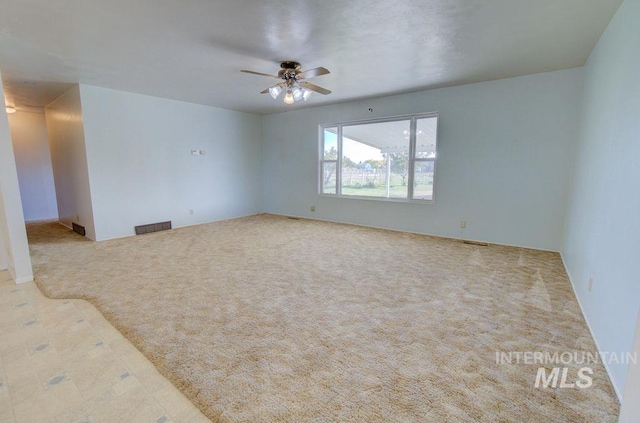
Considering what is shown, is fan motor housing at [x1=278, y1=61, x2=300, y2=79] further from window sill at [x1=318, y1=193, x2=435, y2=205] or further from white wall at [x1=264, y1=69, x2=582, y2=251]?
window sill at [x1=318, y1=193, x2=435, y2=205]

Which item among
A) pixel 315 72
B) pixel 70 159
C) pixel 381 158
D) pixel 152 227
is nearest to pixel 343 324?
pixel 315 72

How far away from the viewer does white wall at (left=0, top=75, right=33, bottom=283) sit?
2887 millimetres

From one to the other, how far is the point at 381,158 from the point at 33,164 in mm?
8057

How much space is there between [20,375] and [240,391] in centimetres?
139

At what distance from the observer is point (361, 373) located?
176 centimetres

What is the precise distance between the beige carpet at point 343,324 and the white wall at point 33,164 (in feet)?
11.8

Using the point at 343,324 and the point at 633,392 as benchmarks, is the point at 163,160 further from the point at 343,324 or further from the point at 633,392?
the point at 633,392

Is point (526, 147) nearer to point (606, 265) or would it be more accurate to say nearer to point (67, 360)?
point (606, 265)

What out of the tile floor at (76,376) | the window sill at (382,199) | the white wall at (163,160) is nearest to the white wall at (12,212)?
the tile floor at (76,376)

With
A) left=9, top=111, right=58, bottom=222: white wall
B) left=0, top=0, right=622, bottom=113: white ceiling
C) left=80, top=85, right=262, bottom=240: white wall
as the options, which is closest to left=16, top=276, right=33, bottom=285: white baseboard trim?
left=80, top=85, right=262, bottom=240: white wall

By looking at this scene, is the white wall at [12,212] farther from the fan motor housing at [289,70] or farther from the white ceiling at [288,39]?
the fan motor housing at [289,70]

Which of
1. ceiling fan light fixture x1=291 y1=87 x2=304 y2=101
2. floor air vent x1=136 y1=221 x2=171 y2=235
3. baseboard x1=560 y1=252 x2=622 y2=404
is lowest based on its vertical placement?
baseboard x1=560 y1=252 x2=622 y2=404

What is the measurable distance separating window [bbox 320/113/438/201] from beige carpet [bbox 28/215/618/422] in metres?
1.54

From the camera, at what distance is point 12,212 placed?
3.02 m
